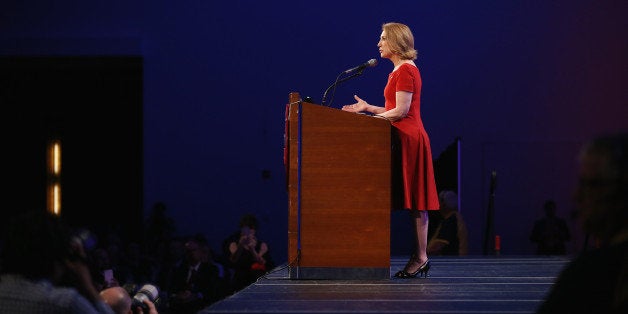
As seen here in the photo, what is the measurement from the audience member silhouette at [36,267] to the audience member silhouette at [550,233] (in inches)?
322

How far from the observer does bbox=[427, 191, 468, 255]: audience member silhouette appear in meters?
7.46

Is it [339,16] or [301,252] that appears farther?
[339,16]

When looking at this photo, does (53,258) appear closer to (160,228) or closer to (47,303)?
(47,303)

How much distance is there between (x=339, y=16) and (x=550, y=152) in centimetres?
299

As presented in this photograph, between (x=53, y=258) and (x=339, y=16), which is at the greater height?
(x=339, y=16)

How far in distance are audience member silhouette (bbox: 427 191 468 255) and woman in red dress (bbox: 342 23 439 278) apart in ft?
8.67

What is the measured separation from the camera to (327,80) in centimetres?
1114

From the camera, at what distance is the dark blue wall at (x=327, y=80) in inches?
435

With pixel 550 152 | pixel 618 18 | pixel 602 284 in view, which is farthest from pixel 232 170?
pixel 602 284

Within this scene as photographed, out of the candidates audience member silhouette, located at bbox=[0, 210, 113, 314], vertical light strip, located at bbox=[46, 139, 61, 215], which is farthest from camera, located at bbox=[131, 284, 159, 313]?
vertical light strip, located at bbox=[46, 139, 61, 215]

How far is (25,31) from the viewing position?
11.6 m

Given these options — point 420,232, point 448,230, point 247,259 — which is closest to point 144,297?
point 420,232

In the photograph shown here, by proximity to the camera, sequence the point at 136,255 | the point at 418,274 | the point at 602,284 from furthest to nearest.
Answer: the point at 136,255
the point at 418,274
the point at 602,284

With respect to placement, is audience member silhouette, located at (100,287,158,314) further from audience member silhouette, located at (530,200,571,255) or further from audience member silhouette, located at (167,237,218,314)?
audience member silhouette, located at (530,200,571,255)
